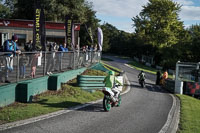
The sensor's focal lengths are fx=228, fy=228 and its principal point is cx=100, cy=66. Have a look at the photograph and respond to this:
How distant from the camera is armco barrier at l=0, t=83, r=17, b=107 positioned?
8.09 m

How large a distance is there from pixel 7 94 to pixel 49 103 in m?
1.81

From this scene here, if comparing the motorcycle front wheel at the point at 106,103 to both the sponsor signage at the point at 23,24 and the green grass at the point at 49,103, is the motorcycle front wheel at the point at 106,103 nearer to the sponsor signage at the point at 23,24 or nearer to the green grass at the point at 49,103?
the green grass at the point at 49,103

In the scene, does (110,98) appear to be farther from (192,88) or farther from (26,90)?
(192,88)

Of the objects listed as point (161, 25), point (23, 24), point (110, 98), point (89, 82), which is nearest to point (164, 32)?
point (161, 25)

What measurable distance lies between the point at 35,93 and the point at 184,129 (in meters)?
6.27

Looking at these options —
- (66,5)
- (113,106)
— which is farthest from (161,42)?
(113,106)

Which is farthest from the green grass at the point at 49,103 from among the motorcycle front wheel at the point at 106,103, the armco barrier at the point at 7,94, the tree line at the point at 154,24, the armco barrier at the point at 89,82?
the tree line at the point at 154,24

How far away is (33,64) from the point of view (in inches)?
397

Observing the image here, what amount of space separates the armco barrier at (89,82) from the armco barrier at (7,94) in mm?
4573

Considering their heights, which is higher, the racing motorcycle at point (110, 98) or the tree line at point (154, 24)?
the tree line at point (154, 24)

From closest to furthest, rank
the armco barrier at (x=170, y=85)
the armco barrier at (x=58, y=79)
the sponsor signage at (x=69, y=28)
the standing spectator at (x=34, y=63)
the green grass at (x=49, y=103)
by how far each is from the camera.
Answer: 1. the green grass at (x=49, y=103)
2. the standing spectator at (x=34, y=63)
3. the armco barrier at (x=58, y=79)
4. the armco barrier at (x=170, y=85)
5. the sponsor signage at (x=69, y=28)

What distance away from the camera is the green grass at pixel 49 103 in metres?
7.57

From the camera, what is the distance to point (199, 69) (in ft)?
65.2

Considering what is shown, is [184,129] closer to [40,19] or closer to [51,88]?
[51,88]
